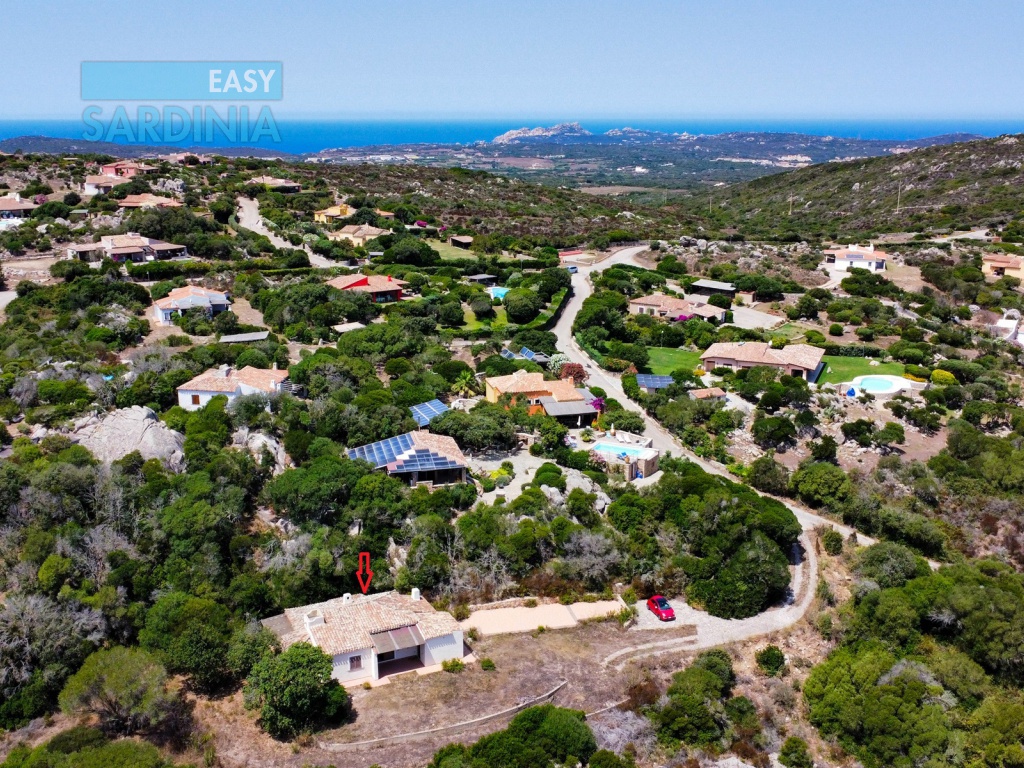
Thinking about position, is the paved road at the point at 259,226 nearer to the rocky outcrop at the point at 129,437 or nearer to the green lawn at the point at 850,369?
the rocky outcrop at the point at 129,437

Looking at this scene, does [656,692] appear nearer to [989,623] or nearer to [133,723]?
[989,623]

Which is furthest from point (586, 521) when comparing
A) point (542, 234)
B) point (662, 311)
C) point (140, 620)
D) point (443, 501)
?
point (542, 234)

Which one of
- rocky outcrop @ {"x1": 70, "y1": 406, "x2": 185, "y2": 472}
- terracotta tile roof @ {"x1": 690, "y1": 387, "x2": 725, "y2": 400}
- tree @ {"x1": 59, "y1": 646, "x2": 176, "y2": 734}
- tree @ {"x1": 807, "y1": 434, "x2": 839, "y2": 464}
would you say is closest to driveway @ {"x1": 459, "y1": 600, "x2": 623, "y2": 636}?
tree @ {"x1": 59, "y1": 646, "x2": 176, "y2": 734}

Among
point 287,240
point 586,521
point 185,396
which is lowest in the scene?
point 586,521

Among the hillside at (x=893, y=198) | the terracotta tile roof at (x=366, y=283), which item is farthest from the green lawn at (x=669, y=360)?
the hillside at (x=893, y=198)

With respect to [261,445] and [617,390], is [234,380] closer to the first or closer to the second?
[261,445]

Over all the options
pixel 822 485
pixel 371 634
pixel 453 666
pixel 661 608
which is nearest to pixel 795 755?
pixel 661 608

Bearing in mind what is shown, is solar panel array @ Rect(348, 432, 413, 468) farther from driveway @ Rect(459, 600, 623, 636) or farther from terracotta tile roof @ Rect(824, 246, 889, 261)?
terracotta tile roof @ Rect(824, 246, 889, 261)
